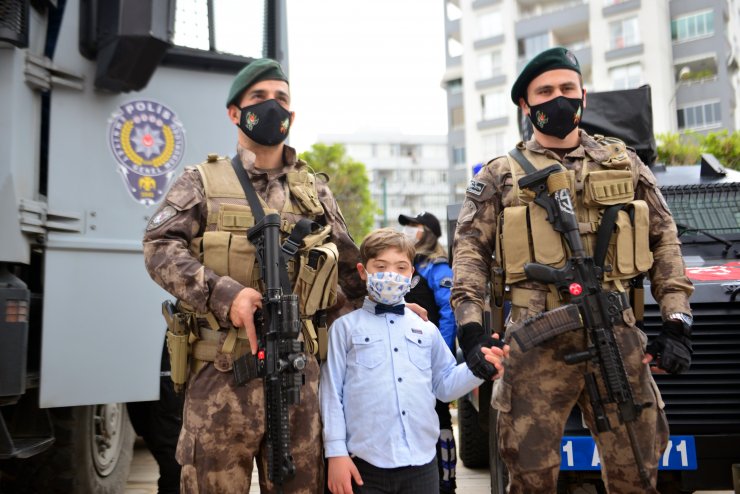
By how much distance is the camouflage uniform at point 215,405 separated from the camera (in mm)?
2379

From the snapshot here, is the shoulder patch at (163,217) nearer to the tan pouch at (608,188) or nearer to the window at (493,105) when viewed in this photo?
the tan pouch at (608,188)

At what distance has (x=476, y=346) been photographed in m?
2.52

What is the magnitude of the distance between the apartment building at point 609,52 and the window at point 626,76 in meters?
0.04

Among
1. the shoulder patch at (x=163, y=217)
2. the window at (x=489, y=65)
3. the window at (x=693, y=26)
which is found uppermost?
the window at (x=489, y=65)

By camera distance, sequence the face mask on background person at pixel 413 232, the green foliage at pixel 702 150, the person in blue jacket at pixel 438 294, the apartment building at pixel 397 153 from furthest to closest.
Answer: the apartment building at pixel 397 153 → the green foliage at pixel 702 150 → the face mask on background person at pixel 413 232 → the person in blue jacket at pixel 438 294

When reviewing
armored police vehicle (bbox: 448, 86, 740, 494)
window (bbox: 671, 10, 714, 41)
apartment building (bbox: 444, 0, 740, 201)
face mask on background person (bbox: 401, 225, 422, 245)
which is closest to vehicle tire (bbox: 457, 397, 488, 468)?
face mask on background person (bbox: 401, 225, 422, 245)

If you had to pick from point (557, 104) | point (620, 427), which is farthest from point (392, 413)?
point (557, 104)

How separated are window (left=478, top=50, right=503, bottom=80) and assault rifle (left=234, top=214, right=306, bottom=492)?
35.9 metres

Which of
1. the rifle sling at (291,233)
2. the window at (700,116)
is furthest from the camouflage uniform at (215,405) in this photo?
the window at (700,116)

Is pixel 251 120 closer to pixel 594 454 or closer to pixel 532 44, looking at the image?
pixel 594 454

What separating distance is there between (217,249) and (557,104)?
4.45ft

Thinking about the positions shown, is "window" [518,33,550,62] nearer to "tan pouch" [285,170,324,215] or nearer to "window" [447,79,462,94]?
"window" [447,79,462,94]

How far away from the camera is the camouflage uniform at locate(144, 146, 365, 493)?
2379mm

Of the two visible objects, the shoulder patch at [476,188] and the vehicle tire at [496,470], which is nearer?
the shoulder patch at [476,188]
